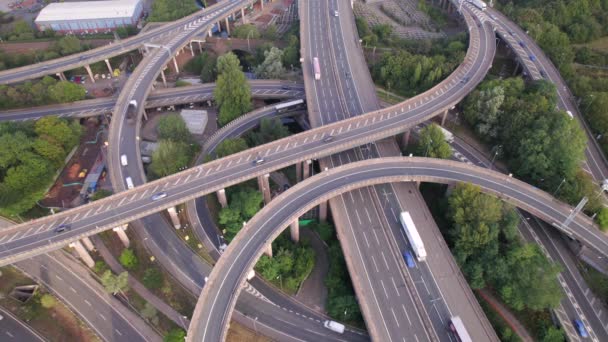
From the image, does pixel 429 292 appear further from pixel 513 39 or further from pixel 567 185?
pixel 513 39

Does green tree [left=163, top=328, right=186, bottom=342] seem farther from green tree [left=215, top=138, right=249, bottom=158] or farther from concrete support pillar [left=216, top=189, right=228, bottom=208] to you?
green tree [left=215, top=138, right=249, bottom=158]

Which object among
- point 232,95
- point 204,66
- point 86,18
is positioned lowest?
point 204,66

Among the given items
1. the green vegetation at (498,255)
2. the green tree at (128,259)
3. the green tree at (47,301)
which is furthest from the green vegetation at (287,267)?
the green tree at (47,301)

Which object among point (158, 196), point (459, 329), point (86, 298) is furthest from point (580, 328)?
point (86, 298)

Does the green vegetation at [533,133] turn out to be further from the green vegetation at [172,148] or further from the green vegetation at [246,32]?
the green vegetation at [246,32]

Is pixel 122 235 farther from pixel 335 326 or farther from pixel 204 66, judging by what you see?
pixel 204 66

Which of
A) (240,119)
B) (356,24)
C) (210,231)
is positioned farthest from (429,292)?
(356,24)
